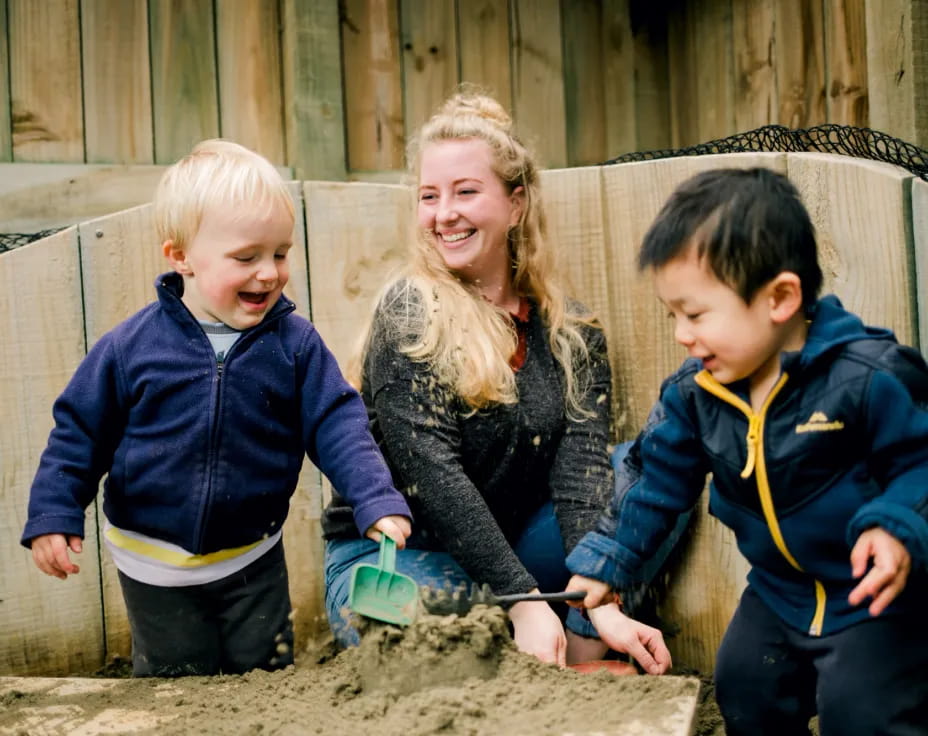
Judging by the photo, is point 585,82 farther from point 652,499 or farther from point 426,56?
point 652,499

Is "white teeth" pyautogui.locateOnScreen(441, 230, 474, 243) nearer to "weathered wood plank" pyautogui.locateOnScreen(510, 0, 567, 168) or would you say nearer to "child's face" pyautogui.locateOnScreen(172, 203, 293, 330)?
"child's face" pyautogui.locateOnScreen(172, 203, 293, 330)

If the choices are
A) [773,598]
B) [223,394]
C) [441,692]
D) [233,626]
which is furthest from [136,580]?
[773,598]

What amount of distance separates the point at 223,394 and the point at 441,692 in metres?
0.67

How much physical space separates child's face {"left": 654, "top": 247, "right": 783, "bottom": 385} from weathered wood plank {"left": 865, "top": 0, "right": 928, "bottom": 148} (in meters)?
1.33

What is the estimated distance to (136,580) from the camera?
2.03 meters

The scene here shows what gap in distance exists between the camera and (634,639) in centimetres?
204

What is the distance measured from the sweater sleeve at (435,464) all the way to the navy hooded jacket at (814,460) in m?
0.48

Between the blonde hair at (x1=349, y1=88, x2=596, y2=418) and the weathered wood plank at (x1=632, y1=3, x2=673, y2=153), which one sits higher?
the weathered wood plank at (x1=632, y1=3, x2=673, y2=153)

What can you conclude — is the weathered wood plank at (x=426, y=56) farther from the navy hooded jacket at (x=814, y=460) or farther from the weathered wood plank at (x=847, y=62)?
the navy hooded jacket at (x=814, y=460)

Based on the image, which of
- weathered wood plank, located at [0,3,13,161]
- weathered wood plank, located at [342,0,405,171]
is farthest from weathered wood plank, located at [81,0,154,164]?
weathered wood plank, located at [342,0,405,171]

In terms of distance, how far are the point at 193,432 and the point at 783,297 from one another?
1.03 meters

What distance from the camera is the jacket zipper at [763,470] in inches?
59.4

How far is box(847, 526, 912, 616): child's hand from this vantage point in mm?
1324

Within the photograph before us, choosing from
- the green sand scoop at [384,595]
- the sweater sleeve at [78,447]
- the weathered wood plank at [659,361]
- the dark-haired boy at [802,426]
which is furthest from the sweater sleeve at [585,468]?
the sweater sleeve at [78,447]
